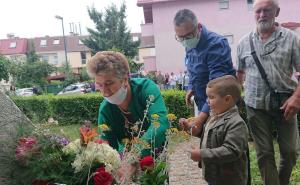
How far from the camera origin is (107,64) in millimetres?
2426

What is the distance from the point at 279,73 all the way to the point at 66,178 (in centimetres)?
226

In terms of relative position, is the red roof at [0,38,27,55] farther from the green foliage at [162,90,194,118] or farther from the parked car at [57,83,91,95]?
the green foliage at [162,90,194,118]

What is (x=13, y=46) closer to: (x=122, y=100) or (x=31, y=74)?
(x=31, y=74)

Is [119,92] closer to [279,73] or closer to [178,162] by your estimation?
[279,73]

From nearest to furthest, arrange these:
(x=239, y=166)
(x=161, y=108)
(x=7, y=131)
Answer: (x=7, y=131) < (x=161, y=108) < (x=239, y=166)

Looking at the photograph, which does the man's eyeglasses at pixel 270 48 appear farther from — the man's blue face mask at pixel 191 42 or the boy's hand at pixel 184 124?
the boy's hand at pixel 184 124

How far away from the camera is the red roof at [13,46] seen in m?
62.2

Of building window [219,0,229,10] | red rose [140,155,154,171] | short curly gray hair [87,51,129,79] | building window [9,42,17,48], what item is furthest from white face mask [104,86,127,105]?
building window [9,42,17,48]

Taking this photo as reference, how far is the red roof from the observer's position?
204 ft

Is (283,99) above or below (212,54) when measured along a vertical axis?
below

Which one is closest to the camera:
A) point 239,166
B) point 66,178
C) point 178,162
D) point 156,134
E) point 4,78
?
point 66,178

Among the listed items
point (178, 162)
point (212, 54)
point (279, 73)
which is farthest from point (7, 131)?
point (178, 162)

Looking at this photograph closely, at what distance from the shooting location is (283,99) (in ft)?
11.4

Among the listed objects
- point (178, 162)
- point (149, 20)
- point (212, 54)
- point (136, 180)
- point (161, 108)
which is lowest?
point (178, 162)
